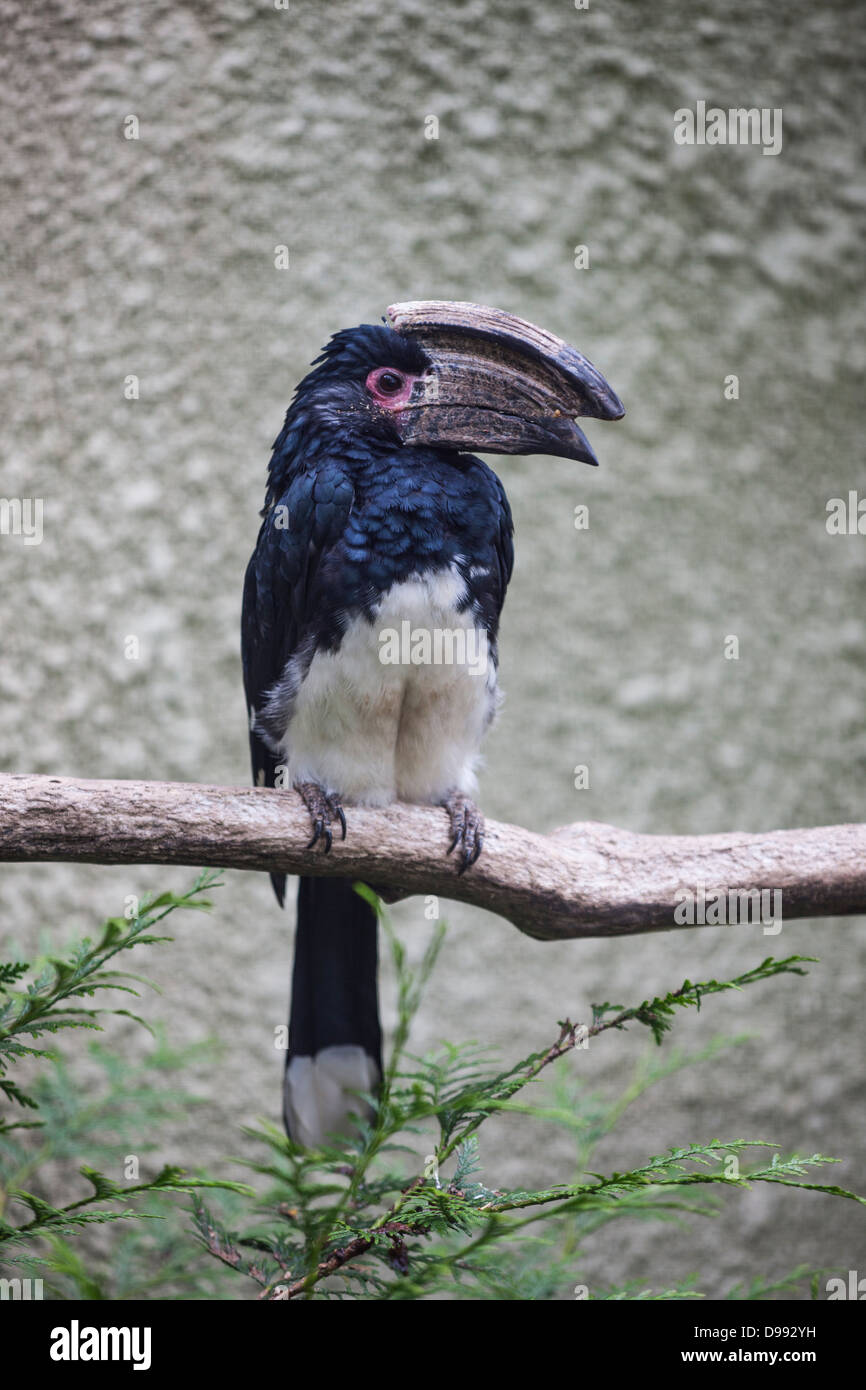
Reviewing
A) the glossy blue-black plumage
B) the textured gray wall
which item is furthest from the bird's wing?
the textured gray wall

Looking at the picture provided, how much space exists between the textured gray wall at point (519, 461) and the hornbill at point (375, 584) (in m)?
0.75

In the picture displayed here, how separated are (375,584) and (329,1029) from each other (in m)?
0.60

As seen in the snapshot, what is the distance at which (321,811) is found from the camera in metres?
1.32

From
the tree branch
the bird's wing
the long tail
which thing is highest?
the bird's wing

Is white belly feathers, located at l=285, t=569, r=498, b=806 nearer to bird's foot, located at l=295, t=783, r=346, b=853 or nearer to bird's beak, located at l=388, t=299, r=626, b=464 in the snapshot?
bird's foot, located at l=295, t=783, r=346, b=853

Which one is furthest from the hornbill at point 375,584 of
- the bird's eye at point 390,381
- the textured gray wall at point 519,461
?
the textured gray wall at point 519,461

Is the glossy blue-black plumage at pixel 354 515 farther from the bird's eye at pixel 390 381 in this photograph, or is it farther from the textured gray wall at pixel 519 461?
the textured gray wall at pixel 519 461

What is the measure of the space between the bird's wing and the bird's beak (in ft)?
0.43

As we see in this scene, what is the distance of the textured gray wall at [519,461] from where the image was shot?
221 cm

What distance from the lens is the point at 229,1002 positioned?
223cm

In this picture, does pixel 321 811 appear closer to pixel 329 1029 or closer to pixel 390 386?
Answer: pixel 329 1029

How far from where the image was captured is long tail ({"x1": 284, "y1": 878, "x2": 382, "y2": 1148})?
1.52 meters

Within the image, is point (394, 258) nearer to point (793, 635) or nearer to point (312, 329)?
point (312, 329)
